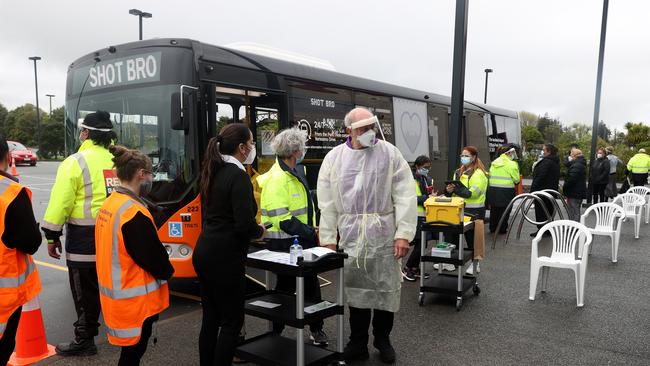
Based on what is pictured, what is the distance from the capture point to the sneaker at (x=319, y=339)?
4438mm

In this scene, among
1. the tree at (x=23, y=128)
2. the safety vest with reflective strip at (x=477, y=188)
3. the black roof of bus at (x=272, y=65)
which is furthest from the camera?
the tree at (x=23, y=128)

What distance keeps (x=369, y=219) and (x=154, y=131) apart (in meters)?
3.08

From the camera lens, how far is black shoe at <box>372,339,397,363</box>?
4.22m

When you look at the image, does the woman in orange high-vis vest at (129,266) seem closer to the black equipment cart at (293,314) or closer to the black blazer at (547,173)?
the black equipment cart at (293,314)

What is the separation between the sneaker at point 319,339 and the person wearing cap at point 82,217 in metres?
1.88

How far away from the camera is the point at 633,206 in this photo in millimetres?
11008

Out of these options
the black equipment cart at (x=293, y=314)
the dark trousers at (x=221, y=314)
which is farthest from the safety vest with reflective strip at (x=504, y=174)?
the dark trousers at (x=221, y=314)

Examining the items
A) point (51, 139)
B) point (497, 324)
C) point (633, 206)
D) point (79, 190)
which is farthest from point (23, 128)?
point (497, 324)

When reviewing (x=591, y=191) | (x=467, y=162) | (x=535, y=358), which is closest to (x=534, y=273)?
(x=535, y=358)

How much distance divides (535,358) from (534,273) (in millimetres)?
1727

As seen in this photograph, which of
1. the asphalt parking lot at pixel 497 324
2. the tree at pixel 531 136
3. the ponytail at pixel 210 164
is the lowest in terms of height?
the asphalt parking lot at pixel 497 324

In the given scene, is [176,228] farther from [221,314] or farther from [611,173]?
[611,173]

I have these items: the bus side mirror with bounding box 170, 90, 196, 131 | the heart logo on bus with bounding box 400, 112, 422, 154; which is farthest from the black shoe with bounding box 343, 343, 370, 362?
the heart logo on bus with bounding box 400, 112, 422, 154

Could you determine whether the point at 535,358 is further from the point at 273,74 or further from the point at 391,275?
the point at 273,74
